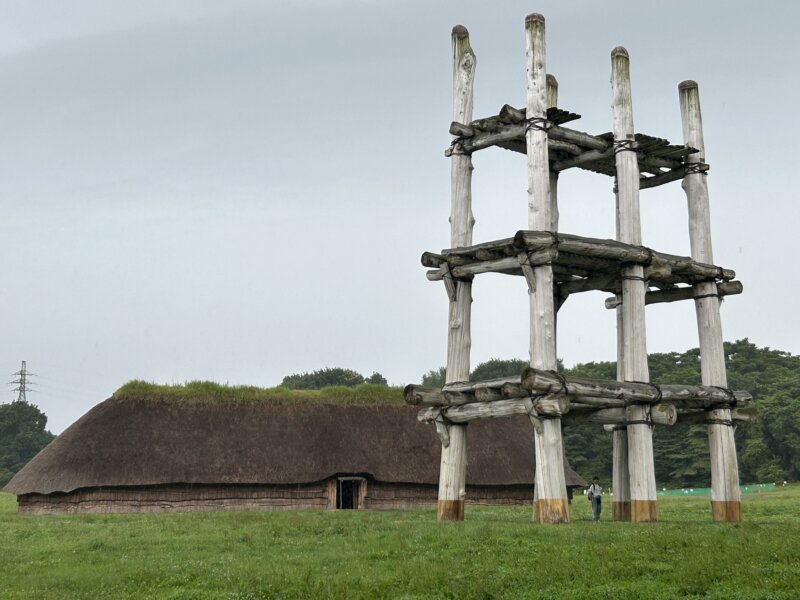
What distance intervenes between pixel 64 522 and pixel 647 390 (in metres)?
19.5

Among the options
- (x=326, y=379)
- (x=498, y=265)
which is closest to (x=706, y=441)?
(x=326, y=379)

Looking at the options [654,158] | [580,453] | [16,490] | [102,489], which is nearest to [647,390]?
[654,158]

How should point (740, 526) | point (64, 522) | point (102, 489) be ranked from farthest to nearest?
point (102, 489) < point (64, 522) < point (740, 526)

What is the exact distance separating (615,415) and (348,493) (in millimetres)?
19956

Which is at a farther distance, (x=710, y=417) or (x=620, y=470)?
(x=620, y=470)

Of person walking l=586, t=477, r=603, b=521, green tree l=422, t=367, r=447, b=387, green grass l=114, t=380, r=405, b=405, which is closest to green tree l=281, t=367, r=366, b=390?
green tree l=422, t=367, r=447, b=387

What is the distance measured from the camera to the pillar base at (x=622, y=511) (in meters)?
29.4

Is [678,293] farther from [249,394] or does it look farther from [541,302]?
[249,394]

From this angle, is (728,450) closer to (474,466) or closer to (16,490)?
(474,466)

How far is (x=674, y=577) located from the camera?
56.7ft

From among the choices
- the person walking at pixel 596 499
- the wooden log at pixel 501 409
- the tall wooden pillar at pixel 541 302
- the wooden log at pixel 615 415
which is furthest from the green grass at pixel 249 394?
the tall wooden pillar at pixel 541 302

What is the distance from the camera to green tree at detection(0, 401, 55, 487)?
9550 centimetres

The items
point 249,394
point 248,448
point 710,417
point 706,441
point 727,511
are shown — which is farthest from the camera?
point 706,441

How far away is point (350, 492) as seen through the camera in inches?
1746
